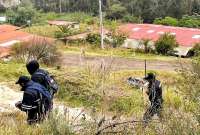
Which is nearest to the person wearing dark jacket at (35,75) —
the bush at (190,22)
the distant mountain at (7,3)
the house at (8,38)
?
the house at (8,38)

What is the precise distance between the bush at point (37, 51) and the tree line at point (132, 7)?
3187cm

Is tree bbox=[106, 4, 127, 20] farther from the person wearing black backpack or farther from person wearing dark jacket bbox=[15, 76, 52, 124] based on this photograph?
person wearing dark jacket bbox=[15, 76, 52, 124]

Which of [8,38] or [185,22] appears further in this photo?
[185,22]

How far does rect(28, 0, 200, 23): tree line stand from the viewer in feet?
193

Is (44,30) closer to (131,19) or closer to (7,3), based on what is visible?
(131,19)

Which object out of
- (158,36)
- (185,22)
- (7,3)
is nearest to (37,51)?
(158,36)

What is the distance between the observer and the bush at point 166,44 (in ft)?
112

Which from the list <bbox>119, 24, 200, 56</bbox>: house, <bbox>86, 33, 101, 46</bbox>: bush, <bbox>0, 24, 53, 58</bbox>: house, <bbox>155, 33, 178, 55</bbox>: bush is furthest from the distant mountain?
<bbox>155, 33, 178, 55</bbox>: bush

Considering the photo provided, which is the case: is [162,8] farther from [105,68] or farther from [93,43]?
[105,68]

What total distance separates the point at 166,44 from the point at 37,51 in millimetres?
14328

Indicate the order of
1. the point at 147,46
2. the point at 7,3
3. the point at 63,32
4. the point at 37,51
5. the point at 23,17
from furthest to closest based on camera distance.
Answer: the point at 7,3 < the point at 23,17 < the point at 63,32 < the point at 147,46 < the point at 37,51

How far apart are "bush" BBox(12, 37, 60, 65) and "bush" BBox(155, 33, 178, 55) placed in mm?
11796

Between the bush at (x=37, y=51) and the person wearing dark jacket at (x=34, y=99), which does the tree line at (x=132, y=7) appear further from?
the person wearing dark jacket at (x=34, y=99)

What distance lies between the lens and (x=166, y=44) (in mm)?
34094
